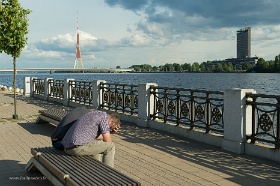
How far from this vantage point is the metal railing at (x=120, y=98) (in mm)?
13023

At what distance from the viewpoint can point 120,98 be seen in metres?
13.9

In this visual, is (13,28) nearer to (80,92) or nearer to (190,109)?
(80,92)

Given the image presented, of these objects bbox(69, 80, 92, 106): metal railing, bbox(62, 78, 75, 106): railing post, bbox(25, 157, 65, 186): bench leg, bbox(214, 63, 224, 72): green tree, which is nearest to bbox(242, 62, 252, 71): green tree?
bbox(214, 63, 224, 72): green tree

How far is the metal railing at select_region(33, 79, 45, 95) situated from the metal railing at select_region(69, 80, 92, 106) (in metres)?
5.80

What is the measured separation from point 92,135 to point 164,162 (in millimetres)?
2415

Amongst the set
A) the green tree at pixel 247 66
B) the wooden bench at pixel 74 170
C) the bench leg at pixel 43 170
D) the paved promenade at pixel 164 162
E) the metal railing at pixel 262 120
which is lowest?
the paved promenade at pixel 164 162

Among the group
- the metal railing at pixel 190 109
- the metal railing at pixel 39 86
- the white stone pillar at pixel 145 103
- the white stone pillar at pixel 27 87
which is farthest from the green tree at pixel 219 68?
the metal railing at pixel 190 109

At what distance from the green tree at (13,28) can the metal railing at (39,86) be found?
34.7 feet

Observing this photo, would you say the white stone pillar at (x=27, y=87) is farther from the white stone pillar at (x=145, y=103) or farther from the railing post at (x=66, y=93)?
the white stone pillar at (x=145, y=103)

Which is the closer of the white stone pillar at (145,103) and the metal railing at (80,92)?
the white stone pillar at (145,103)

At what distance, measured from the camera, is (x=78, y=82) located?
61.7ft

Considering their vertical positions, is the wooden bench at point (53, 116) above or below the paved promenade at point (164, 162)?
above

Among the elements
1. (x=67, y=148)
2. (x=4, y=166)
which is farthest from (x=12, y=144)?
(x=67, y=148)

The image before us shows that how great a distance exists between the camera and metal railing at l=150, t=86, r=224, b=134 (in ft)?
30.1
